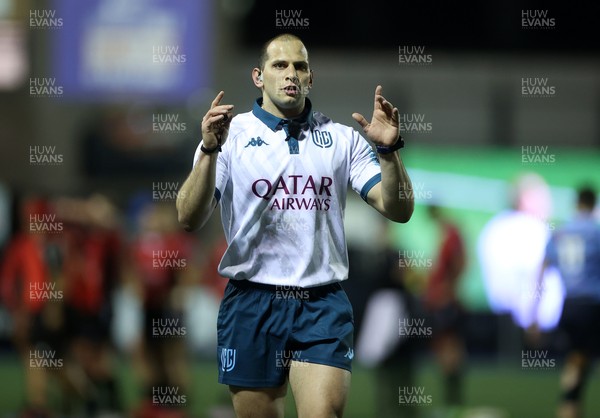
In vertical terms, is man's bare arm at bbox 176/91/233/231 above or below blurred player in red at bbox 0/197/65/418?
above

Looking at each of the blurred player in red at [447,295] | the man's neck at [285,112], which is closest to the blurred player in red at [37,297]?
the blurred player in red at [447,295]

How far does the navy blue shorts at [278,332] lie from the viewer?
5.80 meters

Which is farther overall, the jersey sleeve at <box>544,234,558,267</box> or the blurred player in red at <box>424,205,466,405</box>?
the blurred player in red at <box>424,205,466,405</box>

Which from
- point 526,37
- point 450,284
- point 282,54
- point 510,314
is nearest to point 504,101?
point 526,37

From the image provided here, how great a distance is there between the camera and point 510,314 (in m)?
20.6

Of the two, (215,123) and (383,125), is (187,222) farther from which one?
(383,125)

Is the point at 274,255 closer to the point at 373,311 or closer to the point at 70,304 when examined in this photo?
the point at 373,311

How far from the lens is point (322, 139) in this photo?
6.00 meters

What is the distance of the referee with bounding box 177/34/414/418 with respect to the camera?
5777 mm

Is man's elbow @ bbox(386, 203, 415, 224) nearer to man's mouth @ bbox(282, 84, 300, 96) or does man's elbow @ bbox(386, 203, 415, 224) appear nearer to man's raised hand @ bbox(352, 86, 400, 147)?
man's raised hand @ bbox(352, 86, 400, 147)

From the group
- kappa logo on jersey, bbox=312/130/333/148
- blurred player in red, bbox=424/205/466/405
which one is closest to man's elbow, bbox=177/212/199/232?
kappa logo on jersey, bbox=312/130/333/148

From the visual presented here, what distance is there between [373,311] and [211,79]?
470 inches

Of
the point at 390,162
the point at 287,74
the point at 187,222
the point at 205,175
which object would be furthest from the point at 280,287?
the point at 287,74

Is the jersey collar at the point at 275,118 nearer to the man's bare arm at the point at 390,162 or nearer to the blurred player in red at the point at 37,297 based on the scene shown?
the man's bare arm at the point at 390,162
